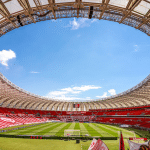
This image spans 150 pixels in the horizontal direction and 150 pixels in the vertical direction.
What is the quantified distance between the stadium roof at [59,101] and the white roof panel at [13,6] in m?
28.3

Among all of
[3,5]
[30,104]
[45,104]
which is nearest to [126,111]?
[45,104]

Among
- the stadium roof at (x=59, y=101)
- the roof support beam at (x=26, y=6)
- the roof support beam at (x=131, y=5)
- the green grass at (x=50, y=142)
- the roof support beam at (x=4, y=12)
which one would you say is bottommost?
the green grass at (x=50, y=142)

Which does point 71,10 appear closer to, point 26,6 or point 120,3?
point 26,6

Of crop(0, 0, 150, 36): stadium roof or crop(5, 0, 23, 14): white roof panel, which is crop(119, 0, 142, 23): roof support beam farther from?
crop(5, 0, 23, 14): white roof panel

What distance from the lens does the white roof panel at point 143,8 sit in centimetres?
1123

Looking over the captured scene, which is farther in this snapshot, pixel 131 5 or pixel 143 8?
pixel 143 8

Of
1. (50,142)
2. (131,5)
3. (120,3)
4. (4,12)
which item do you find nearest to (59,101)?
(50,142)

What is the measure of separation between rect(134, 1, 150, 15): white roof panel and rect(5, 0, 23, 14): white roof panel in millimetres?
12500

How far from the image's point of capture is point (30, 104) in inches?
2810

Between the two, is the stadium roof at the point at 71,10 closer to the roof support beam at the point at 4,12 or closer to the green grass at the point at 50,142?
the roof support beam at the point at 4,12

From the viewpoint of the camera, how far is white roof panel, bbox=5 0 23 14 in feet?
37.2

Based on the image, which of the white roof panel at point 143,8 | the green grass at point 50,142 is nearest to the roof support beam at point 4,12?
the white roof panel at point 143,8

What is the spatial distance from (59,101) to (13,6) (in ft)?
213

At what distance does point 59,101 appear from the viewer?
236ft
